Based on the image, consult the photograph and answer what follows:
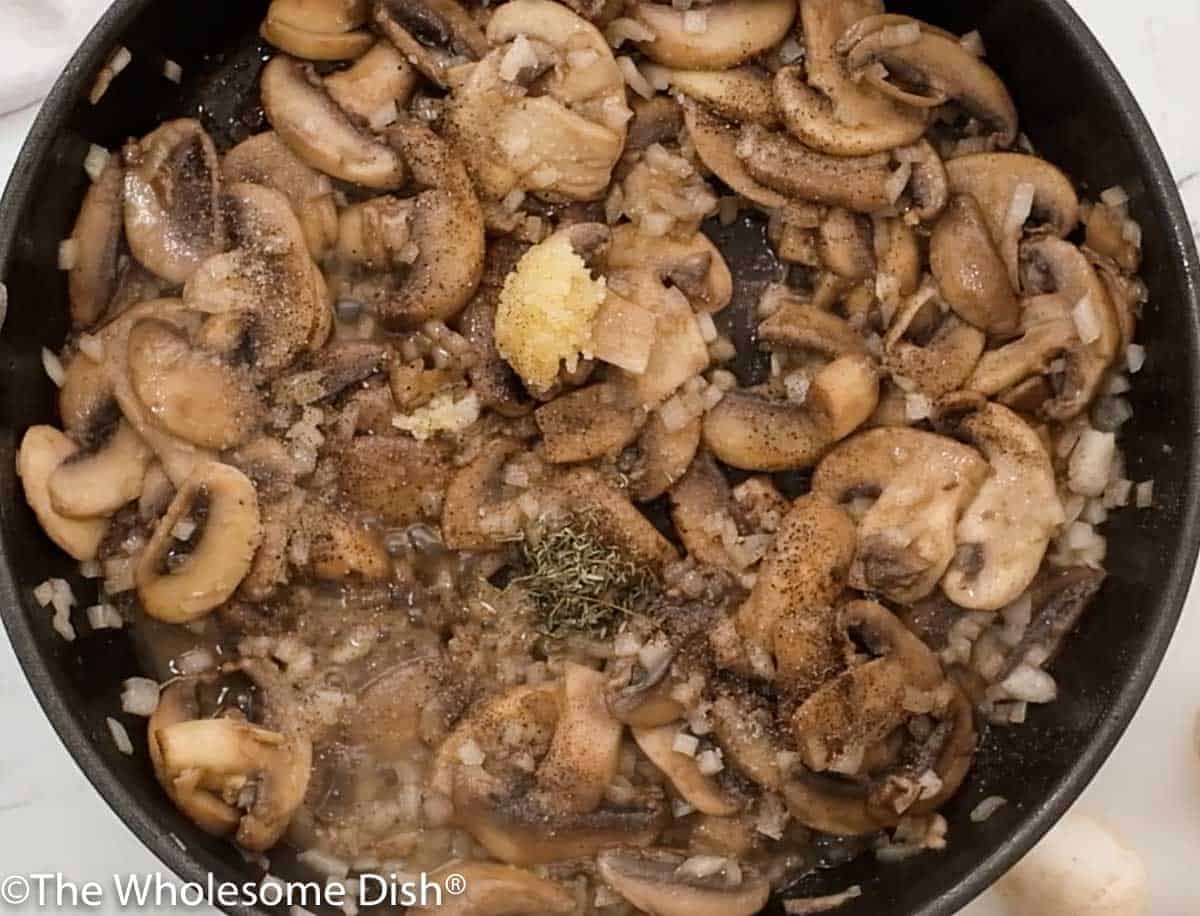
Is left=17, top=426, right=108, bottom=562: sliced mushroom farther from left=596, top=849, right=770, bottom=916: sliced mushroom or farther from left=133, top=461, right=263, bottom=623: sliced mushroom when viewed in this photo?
left=596, top=849, right=770, bottom=916: sliced mushroom

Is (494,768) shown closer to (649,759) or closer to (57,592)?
(649,759)

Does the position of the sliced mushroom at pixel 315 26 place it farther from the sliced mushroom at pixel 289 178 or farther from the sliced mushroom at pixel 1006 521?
the sliced mushroom at pixel 1006 521

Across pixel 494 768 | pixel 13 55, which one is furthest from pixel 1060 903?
pixel 13 55

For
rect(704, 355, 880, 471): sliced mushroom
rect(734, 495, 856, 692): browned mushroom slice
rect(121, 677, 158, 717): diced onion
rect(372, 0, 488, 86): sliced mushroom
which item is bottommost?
rect(121, 677, 158, 717): diced onion

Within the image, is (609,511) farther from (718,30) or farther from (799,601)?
(718,30)

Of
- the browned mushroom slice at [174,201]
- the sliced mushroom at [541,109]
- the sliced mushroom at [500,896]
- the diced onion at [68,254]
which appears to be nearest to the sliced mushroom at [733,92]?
the sliced mushroom at [541,109]

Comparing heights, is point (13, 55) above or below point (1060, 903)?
above

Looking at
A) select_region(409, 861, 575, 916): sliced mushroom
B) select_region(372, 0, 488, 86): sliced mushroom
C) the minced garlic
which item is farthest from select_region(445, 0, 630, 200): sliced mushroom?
select_region(409, 861, 575, 916): sliced mushroom
